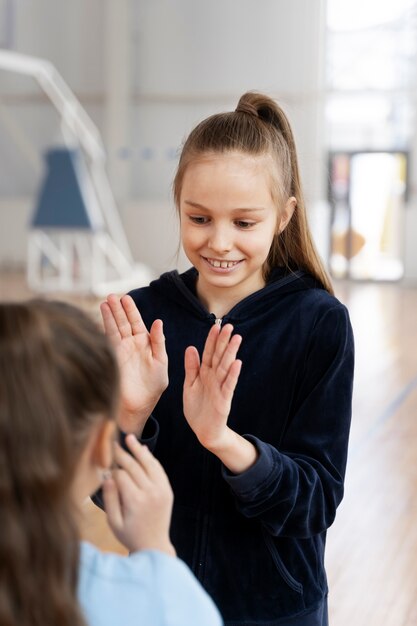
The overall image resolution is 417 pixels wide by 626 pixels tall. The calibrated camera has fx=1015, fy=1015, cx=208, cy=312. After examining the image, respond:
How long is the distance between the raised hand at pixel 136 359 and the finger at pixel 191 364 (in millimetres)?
76

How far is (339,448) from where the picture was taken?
4.18ft

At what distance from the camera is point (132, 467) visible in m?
0.90

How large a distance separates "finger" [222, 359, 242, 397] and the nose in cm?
22

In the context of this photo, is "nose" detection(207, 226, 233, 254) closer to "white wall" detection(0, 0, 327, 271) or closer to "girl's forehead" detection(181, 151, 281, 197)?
"girl's forehead" detection(181, 151, 281, 197)

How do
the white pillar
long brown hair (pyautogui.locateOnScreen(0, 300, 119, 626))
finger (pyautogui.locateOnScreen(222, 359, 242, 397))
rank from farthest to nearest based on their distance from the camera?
the white pillar
finger (pyautogui.locateOnScreen(222, 359, 242, 397))
long brown hair (pyautogui.locateOnScreen(0, 300, 119, 626))

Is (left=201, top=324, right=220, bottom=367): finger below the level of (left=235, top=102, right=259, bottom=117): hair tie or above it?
below

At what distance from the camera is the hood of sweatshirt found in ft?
4.47

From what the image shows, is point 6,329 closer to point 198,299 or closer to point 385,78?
point 198,299

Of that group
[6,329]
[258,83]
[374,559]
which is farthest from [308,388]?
[258,83]

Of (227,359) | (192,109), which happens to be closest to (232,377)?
(227,359)

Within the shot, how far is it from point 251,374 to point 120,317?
194 mm

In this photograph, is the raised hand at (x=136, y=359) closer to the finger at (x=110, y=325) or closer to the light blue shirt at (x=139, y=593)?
the finger at (x=110, y=325)

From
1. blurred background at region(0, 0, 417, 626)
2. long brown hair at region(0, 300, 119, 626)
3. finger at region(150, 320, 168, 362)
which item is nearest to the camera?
long brown hair at region(0, 300, 119, 626)

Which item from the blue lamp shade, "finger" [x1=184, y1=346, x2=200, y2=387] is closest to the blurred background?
the blue lamp shade
